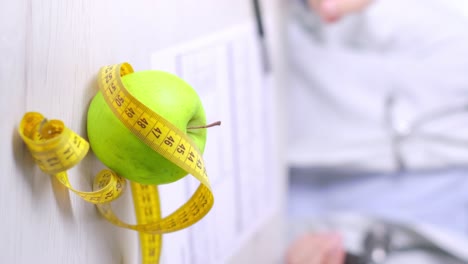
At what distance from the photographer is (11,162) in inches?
16.3

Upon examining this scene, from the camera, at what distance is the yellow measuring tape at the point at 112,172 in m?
0.42

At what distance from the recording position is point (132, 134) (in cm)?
47

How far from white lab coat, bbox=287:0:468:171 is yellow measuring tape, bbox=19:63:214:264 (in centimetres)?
79

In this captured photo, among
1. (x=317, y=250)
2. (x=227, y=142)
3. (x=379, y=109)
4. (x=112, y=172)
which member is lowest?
(x=317, y=250)

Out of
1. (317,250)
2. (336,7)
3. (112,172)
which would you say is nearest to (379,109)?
(336,7)

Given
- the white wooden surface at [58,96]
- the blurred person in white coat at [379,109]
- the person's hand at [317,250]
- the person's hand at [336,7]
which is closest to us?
the white wooden surface at [58,96]

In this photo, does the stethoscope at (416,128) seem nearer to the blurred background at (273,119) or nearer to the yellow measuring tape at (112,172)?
the blurred background at (273,119)

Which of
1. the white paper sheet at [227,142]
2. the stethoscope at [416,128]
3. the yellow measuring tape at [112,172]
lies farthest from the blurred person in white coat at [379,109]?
the yellow measuring tape at [112,172]

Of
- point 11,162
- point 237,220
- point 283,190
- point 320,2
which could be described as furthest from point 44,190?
point 320,2

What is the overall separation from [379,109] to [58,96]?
99 centimetres

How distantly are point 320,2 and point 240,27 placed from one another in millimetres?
401

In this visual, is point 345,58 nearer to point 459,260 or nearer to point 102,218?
point 459,260

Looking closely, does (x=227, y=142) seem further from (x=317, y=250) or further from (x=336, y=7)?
(x=336, y=7)

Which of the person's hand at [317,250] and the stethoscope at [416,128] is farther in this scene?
the stethoscope at [416,128]
